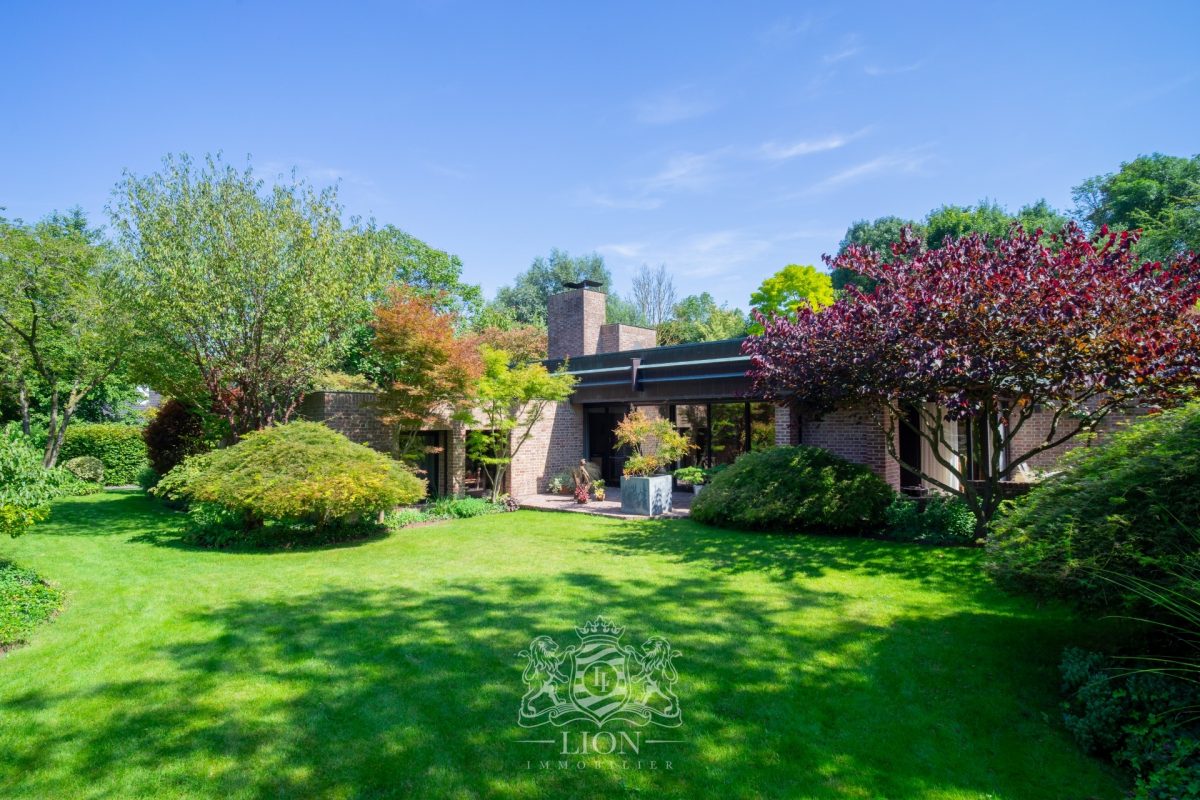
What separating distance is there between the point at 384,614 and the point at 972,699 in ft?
17.2

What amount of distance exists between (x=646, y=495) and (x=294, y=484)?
264 inches

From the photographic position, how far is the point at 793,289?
1134 inches

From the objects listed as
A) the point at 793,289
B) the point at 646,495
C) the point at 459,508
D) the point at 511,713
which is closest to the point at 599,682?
the point at 511,713

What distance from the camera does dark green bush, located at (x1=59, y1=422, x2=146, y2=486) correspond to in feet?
62.5

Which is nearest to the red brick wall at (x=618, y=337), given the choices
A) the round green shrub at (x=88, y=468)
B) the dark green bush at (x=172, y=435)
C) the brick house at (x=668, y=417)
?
the brick house at (x=668, y=417)

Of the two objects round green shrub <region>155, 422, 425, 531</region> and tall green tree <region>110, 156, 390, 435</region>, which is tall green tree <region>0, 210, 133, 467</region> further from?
round green shrub <region>155, 422, 425, 531</region>

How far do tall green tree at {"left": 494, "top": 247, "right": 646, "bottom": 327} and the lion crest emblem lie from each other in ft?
137

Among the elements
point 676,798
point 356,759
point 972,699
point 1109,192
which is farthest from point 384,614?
point 1109,192

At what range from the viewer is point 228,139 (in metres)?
11.2

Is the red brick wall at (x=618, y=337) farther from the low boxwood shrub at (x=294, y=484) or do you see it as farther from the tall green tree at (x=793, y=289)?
the low boxwood shrub at (x=294, y=484)

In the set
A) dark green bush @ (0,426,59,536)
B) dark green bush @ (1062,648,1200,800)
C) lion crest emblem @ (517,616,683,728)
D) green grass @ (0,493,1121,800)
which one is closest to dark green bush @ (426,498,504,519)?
green grass @ (0,493,1121,800)

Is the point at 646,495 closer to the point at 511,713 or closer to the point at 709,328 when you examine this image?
the point at 511,713

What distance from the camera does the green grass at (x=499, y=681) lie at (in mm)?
3352

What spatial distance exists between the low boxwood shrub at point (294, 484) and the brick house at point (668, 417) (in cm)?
263
